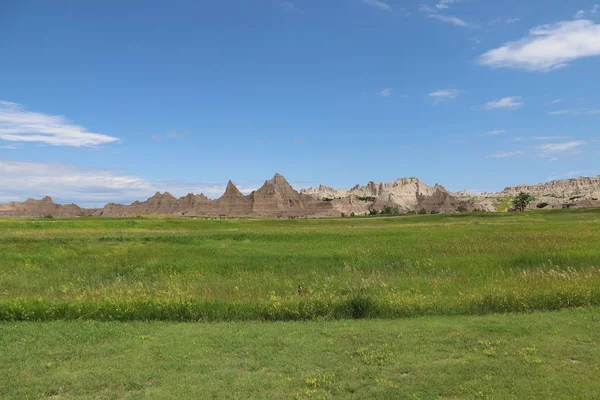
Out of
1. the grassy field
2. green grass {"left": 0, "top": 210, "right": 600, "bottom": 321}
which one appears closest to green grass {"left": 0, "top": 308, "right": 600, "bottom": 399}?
the grassy field

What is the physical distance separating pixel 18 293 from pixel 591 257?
2778 cm

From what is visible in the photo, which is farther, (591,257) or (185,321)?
(591,257)

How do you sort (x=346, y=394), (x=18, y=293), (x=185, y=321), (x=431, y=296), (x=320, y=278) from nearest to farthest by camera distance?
(x=346, y=394)
(x=185, y=321)
(x=431, y=296)
(x=18, y=293)
(x=320, y=278)

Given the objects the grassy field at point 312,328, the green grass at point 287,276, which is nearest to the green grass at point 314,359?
the grassy field at point 312,328

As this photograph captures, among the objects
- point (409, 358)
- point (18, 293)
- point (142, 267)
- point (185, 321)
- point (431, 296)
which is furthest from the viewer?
point (142, 267)

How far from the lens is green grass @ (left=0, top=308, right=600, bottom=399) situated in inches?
299

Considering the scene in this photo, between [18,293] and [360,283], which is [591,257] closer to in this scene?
[360,283]

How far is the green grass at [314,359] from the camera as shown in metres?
7.58

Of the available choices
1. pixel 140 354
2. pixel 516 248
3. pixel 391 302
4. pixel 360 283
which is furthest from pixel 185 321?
pixel 516 248

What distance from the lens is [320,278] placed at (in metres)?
20.0

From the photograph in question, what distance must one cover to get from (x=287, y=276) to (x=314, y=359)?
11873mm

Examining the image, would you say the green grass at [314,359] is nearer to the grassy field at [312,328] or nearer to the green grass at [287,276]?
the grassy field at [312,328]

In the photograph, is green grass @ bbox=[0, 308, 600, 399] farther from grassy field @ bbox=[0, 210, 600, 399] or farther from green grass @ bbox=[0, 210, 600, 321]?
green grass @ bbox=[0, 210, 600, 321]

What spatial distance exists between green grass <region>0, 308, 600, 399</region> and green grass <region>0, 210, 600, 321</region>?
4.95ft
